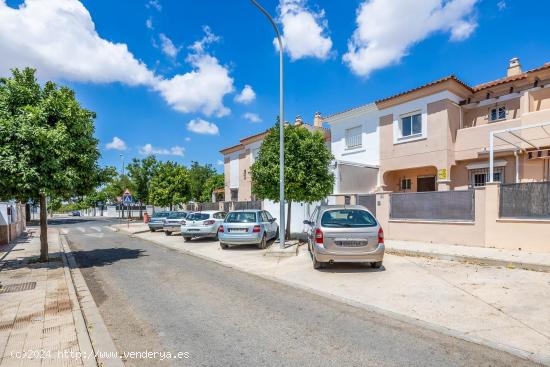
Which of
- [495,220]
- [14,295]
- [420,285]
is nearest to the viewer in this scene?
[14,295]

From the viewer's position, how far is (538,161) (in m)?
13.5

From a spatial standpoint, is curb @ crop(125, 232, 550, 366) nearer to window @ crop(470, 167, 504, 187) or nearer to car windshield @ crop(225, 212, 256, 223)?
car windshield @ crop(225, 212, 256, 223)

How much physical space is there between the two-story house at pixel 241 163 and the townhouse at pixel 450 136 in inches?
341

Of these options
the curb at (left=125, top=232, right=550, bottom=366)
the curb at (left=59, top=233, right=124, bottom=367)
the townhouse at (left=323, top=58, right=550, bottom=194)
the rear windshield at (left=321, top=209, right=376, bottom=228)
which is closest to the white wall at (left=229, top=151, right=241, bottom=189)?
the townhouse at (left=323, top=58, right=550, bottom=194)

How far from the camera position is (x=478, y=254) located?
936cm

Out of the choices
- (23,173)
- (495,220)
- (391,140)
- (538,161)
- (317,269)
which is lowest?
(317,269)

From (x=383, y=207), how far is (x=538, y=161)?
7.04 m

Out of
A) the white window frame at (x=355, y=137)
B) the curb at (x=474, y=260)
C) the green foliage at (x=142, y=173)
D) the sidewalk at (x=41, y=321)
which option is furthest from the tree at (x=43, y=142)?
the green foliage at (x=142, y=173)

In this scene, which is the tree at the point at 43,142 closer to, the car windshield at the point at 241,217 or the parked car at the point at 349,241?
the car windshield at the point at 241,217

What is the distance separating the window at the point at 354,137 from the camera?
1914 cm

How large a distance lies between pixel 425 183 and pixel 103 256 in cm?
1620

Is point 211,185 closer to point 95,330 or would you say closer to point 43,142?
point 43,142

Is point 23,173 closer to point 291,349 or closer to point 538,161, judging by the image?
point 291,349

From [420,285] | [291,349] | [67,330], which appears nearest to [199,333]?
[291,349]
